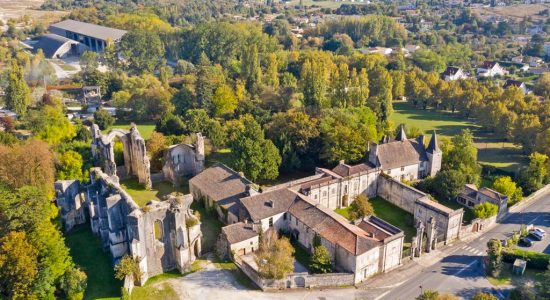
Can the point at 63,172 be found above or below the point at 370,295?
above

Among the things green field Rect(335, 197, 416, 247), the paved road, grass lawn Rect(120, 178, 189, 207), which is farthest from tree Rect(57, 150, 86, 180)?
the paved road

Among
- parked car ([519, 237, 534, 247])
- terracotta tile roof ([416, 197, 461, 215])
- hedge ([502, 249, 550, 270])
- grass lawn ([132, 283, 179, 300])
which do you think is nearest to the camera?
grass lawn ([132, 283, 179, 300])

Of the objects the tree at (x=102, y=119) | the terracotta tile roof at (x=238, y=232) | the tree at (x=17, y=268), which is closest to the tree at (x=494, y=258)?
the terracotta tile roof at (x=238, y=232)

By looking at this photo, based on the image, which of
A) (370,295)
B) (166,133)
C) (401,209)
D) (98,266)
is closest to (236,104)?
(166,133)

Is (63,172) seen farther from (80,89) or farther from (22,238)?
(80,89)

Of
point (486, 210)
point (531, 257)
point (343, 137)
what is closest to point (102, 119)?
point (343, 137)

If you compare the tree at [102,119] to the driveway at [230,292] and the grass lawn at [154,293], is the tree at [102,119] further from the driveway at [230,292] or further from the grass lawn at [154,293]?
the grass lawn at [154,293]

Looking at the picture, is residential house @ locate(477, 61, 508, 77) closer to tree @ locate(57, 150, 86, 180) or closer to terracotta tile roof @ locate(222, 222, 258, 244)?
terracotta tile roof @ locate(222, 222, 258, 244)
